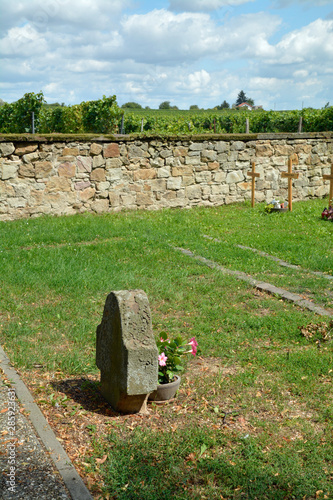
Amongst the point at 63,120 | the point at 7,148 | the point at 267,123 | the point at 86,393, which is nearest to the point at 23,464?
the point at 86,393

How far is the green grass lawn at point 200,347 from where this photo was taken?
9.41ft

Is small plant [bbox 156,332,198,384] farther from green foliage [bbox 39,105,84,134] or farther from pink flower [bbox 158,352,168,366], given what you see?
green foliage [bbox 39,105,84,134]

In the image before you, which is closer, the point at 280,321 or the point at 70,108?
the point at 280,321

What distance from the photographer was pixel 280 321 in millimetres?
5086

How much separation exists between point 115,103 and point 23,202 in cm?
652

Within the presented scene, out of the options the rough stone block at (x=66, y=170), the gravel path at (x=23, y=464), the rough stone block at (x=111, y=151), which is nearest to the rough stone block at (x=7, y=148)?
the rough stone block at (x=66, y=170)

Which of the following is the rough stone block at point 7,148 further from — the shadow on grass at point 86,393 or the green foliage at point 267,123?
the shadow on grass at point 86,393

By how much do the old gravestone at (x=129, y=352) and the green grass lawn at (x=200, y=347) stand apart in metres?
0.19

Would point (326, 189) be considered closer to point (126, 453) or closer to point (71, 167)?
point (71, 167)

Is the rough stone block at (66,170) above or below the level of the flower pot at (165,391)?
above

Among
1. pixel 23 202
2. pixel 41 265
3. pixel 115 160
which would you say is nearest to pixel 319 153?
pixel 115 160

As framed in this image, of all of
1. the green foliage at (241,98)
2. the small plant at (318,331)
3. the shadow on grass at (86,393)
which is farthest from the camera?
the green foliage at (241,98)

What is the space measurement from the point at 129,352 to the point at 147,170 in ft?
28.2

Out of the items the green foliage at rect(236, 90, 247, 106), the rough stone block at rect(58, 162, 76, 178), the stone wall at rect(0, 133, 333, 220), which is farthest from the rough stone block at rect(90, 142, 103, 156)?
the green foliage at rect(236, 90, 247, 106)
